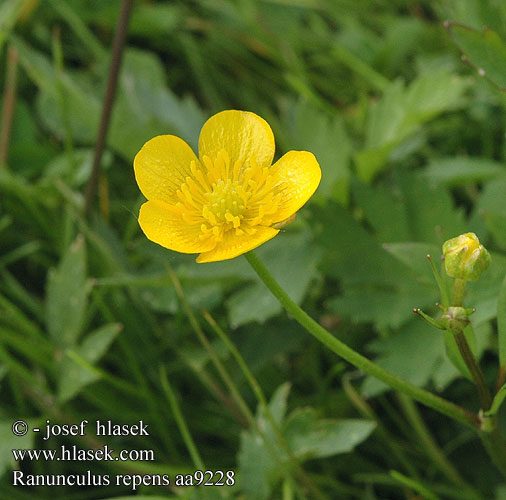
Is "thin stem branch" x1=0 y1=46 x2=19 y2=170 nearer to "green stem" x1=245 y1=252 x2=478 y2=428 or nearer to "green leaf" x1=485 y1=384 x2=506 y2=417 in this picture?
"green stem" x1=245 y1=252 x2=478 y2=428

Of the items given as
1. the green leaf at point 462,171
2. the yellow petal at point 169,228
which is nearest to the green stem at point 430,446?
the green leaf at point 462,171

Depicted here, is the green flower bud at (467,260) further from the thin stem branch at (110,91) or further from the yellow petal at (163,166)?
the thin stem branch at (110,91)

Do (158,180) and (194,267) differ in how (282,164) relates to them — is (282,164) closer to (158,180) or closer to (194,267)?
(158,180)

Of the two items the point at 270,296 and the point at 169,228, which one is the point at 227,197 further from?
the point at 270,296

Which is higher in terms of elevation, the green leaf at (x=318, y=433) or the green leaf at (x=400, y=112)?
the green leaf at (x=400, y=112)

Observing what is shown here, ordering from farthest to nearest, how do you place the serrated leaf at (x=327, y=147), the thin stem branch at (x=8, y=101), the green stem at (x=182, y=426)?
the thin stem branch at (x=8, y=101)
the serrated leaf at (x=327, y=147)
the green stem at (x=182, y=426)

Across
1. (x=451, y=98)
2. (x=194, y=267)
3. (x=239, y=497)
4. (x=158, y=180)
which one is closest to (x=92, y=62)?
(x=194, y=267)

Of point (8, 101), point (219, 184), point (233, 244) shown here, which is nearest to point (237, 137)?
point (219, 184)
